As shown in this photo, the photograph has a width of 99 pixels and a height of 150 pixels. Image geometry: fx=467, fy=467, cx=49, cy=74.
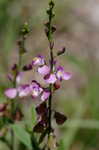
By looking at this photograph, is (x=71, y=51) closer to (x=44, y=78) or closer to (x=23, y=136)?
(x=23, y=136)

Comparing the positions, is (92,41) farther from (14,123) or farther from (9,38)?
(14,123)

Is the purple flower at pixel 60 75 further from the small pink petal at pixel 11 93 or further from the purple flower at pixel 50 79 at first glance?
the small pink petal at pixel 11 93

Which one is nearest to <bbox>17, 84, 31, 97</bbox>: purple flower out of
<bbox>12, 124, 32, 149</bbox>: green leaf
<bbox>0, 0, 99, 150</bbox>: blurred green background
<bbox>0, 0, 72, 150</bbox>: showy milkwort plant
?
<bbox>0, 0, 72, 150</bbox>: showy milkwort plant

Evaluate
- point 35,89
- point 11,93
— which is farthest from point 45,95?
point 11,93

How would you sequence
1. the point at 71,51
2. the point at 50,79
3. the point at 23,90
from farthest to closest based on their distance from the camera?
1. the point at 71,51
2. the point at 23,90
3. the point at 50,79

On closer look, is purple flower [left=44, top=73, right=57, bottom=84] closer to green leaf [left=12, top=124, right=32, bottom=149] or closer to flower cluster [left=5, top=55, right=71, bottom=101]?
flower cluster [left=5, top=55, right=71, bottom=101]

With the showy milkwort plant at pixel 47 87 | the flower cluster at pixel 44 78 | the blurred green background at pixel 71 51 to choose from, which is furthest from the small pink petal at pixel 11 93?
the blurred green background at pixel 71 51

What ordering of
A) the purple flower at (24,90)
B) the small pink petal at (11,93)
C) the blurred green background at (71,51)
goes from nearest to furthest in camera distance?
the purple flower at (24,90) < the small pink petal at (11,93) < the blurred green background at (71,51)

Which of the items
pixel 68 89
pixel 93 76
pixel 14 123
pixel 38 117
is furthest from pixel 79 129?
pixel 38 117
